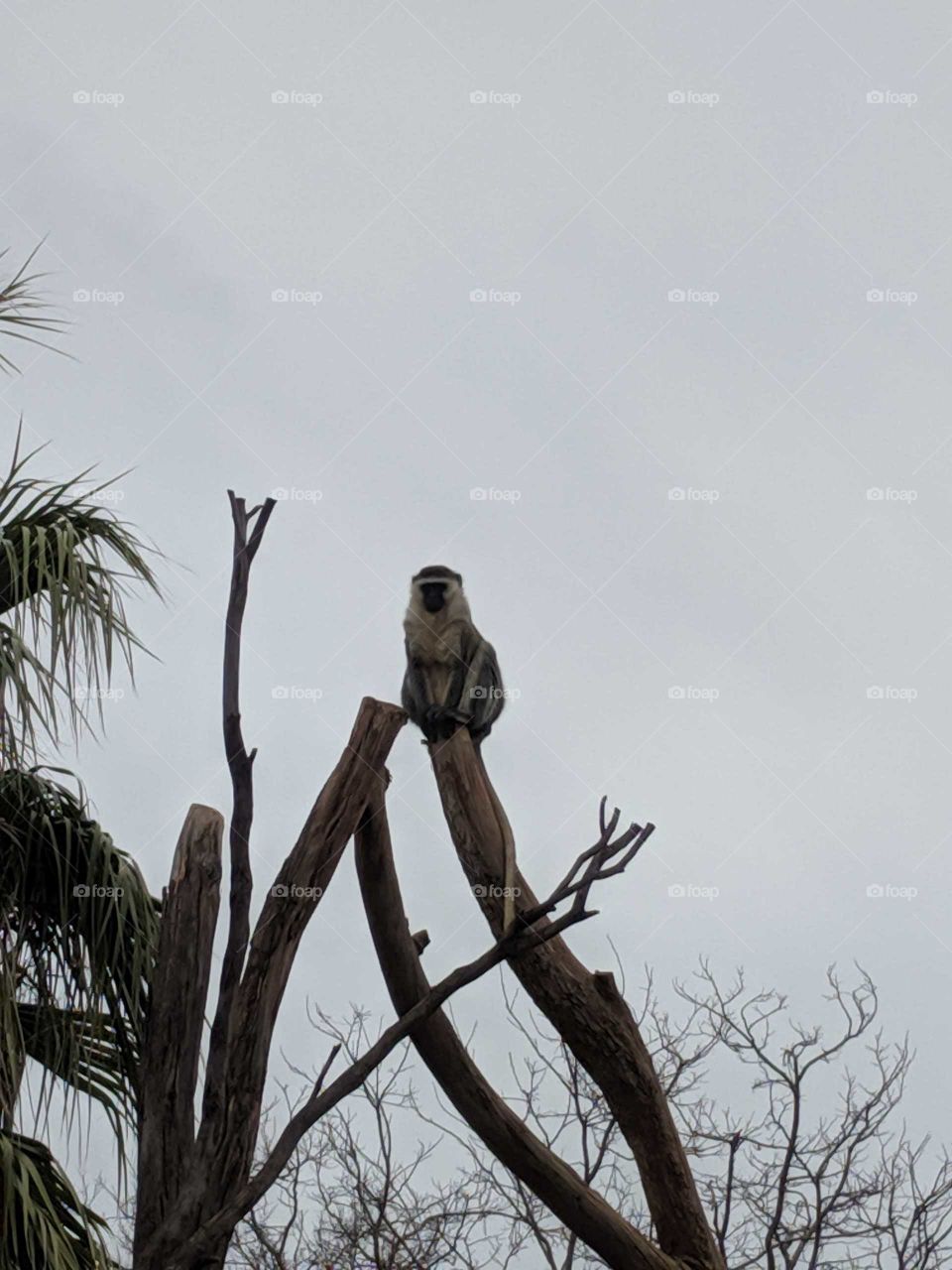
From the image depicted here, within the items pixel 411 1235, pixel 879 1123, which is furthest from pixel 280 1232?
pixel 879 1123

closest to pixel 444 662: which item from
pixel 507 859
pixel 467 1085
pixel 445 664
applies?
pixel 445 664

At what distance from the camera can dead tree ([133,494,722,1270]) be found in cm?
463

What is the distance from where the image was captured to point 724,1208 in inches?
397

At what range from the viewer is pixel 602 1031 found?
18.8ft

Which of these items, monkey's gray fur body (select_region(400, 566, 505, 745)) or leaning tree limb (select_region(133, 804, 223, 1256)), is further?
monkey's gray fur body (select_region(400, 566, 505, 745))

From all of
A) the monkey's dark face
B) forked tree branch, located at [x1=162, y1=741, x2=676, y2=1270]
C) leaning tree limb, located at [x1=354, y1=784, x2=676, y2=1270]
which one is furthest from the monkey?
forked tree branch, located at [x1=162, y1=741, x2=676, y2=1270]

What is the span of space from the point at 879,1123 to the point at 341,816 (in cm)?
719

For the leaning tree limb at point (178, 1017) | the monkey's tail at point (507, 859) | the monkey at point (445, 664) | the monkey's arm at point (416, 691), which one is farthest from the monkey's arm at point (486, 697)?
the leaning tree limb at point (178, 1017)

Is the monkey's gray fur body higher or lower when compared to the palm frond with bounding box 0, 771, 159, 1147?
higher

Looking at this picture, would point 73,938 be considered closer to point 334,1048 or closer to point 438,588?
point 334,1048

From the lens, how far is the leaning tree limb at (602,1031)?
18.7 ft

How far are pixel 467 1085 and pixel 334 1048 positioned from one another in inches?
54.8

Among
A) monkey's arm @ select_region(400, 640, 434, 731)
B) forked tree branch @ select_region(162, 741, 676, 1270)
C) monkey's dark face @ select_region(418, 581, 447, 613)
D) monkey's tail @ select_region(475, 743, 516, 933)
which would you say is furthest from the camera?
monkey's dark face @ select_region(418, 581, 447, 613)

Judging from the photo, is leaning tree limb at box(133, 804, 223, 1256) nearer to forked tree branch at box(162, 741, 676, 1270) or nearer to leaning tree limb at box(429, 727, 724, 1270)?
forked tree branch at box(162, 741, 676, 1270)
